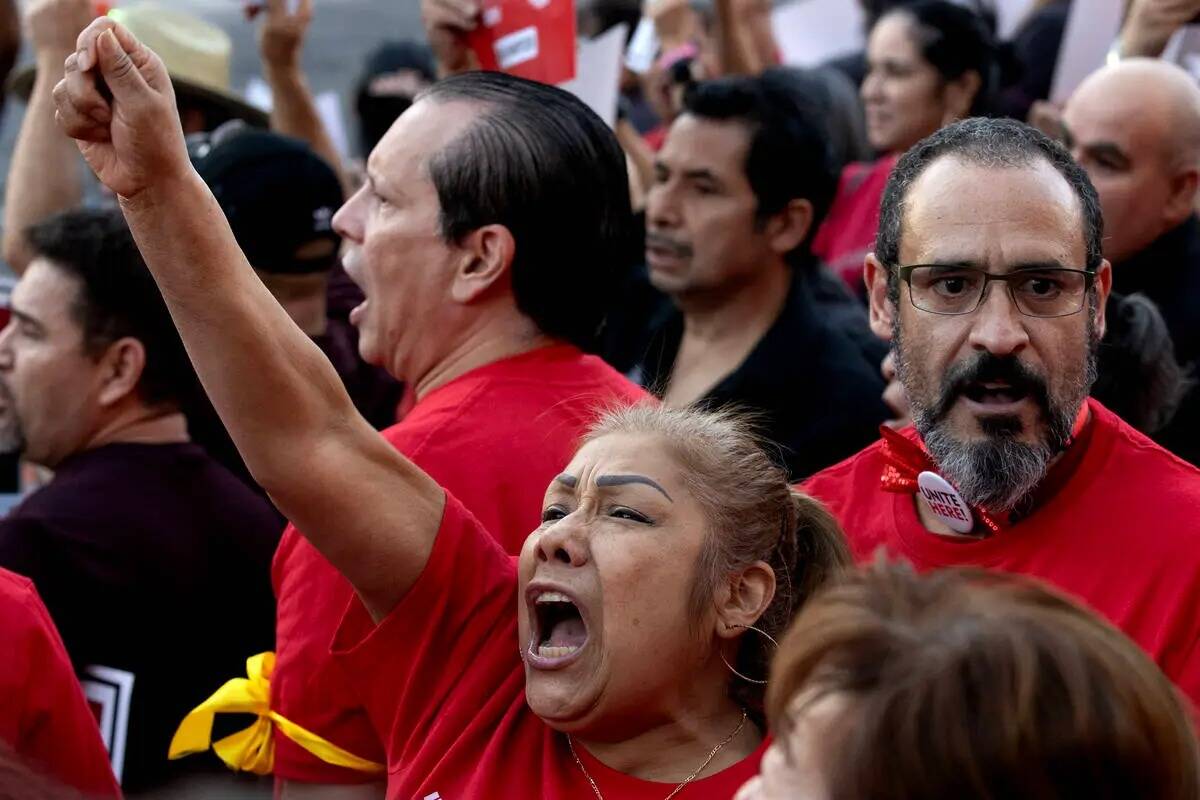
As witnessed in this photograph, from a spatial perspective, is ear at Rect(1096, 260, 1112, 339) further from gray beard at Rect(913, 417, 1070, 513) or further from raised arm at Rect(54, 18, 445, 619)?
raised arm at Rect(54, 18, 445, 619)

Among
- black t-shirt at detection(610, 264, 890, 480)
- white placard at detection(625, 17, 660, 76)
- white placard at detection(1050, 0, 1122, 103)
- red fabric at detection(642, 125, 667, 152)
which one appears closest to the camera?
black t-shirt at detection(610, 264, 890, 480)

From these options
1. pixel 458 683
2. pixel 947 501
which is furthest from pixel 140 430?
pixel 947 501

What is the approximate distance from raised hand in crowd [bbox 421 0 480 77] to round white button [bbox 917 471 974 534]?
194 centimetres

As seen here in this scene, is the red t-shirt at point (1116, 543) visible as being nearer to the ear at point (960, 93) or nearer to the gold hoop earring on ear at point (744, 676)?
the gold hoop earring on ear at point (744, 676)

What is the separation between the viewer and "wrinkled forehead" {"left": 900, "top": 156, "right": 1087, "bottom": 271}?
2533mm

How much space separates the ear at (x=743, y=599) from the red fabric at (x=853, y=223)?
3055 mm

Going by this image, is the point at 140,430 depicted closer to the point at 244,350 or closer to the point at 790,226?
the point at 244,350

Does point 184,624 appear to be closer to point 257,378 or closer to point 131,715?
point 131,715

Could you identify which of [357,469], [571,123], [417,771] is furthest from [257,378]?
[571,123]

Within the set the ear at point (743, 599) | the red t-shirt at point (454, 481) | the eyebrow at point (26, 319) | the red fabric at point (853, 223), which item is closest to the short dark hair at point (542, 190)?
the red t-shirt at point (454, 481)

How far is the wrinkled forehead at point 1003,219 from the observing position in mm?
2533

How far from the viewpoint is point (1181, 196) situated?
4.20 meters

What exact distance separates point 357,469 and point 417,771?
429mm

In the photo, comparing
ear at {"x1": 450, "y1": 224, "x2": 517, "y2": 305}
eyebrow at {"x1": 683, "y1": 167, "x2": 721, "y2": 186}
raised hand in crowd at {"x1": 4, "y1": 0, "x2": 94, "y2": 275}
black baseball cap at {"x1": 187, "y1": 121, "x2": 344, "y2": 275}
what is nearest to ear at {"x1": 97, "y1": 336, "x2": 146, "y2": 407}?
black baseball cap at {"x1": 187, "y1": 121, "x2": 344, "y2": 275}
